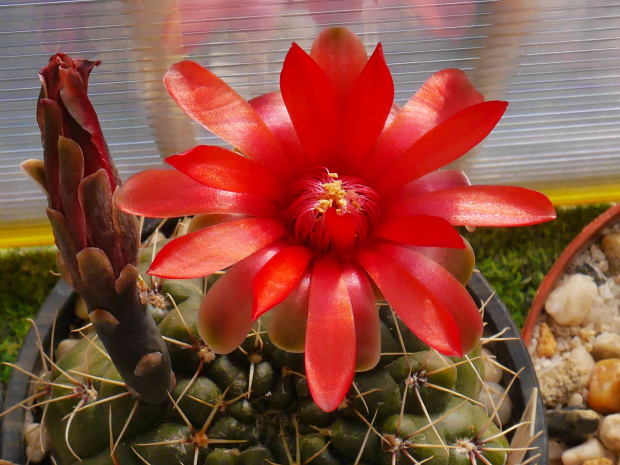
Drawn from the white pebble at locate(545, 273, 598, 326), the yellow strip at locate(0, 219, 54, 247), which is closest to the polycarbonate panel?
the yellow strip at locate(0, 219, 54, 247)

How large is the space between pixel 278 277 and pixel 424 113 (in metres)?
0.18

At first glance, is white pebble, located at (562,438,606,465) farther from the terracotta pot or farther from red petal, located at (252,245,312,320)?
red petal, located at (252,245,312,320)

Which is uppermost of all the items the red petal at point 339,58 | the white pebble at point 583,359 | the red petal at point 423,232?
the red petal at point 339,58

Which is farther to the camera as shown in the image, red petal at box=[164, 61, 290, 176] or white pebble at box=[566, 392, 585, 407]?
white pebble at box=[566, 392, 585, 407]

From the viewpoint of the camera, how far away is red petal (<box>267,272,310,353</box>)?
0.44 m

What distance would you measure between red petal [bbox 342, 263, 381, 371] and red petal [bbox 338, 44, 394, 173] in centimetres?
10

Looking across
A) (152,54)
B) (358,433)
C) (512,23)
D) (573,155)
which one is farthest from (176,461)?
(573,155)

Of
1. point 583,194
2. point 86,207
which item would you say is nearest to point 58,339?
point 86,207

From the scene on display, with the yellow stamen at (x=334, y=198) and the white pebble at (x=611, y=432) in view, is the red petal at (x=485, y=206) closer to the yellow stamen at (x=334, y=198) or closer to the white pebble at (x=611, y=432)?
the yellow stamen at (x=334, y=198)

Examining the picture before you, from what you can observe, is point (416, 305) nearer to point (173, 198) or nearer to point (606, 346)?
point (173, 198)

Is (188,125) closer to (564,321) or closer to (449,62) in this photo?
(449,62)

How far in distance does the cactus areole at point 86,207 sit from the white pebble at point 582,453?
0.60 metres

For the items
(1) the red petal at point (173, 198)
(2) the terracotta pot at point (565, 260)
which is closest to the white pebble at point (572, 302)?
(2) the terracotta pot at point (565, 260)

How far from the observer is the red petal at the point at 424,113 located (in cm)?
49
